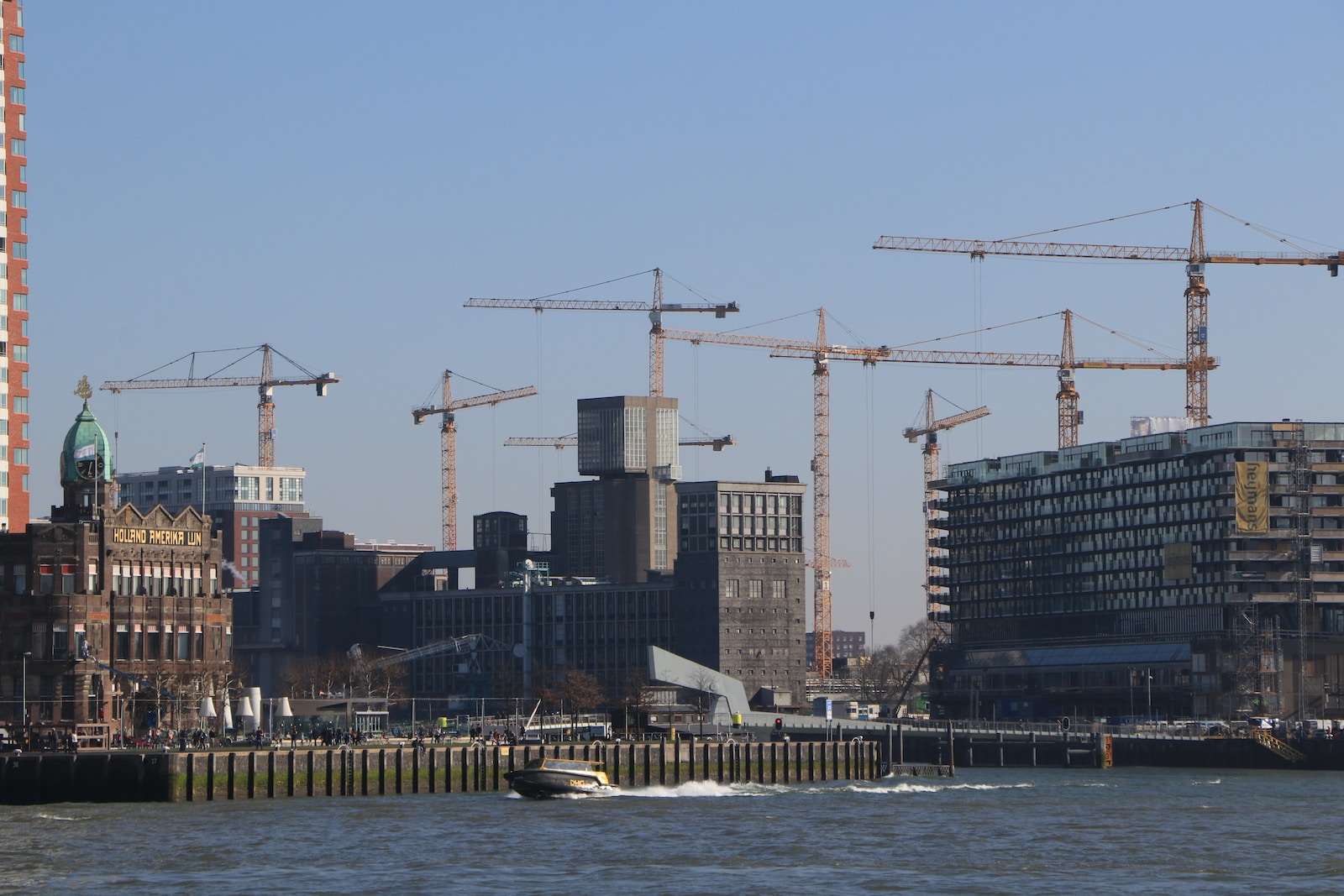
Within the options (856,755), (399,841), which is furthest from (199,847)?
(856,755)

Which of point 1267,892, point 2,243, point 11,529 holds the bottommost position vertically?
point 1267,892

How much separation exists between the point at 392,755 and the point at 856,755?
41.5 meters

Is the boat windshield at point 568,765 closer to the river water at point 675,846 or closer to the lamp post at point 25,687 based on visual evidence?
the river water at point 675,846

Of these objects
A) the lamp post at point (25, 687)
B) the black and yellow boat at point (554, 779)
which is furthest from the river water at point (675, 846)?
the lamp post at point (25, 687)

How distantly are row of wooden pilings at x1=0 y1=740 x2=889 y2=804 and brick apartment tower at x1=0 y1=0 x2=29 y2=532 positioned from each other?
6569cm

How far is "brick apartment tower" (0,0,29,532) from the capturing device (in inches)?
7781

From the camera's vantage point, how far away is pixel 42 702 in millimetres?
161125

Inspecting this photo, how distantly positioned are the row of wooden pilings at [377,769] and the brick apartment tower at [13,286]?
6569cm

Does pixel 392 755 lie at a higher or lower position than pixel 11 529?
lower

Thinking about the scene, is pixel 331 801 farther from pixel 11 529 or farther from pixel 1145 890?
pixel 11 529

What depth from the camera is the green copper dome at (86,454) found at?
170 meters

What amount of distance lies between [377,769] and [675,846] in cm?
3620

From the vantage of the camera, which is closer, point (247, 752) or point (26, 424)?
point (247, 752)

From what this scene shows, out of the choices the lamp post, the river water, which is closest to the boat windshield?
the river water
